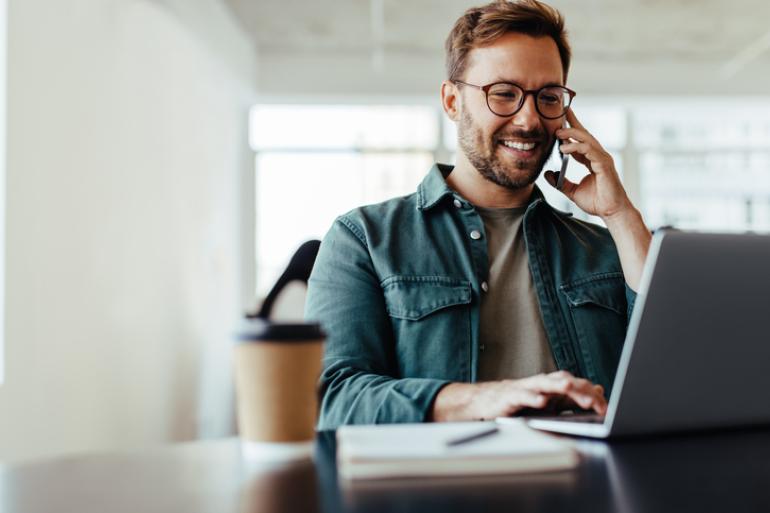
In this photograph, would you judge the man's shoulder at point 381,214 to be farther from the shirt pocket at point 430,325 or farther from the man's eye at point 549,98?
the man's eye at point 549,98

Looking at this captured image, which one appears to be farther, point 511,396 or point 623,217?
point 623,217

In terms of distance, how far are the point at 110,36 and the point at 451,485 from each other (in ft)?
10.3

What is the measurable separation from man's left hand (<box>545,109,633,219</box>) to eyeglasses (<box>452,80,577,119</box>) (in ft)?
0.15

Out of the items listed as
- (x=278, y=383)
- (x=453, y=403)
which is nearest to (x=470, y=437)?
(x=278, y=383)

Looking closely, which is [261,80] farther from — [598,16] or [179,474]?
[179,474]

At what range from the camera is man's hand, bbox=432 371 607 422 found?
0.97 meters

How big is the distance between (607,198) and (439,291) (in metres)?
0.39

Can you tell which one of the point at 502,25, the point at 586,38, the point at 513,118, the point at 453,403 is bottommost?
the point at 453,403

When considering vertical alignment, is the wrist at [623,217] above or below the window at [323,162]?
below

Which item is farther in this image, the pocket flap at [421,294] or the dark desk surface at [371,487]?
the pocket flap at [421,294]

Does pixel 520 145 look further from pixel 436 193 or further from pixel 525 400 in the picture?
pixel 525 400

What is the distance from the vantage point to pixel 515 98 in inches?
67.5

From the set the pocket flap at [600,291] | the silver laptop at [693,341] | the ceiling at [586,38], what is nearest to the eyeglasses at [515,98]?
the pocket flap at [600,291]

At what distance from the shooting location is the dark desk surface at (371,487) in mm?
626
